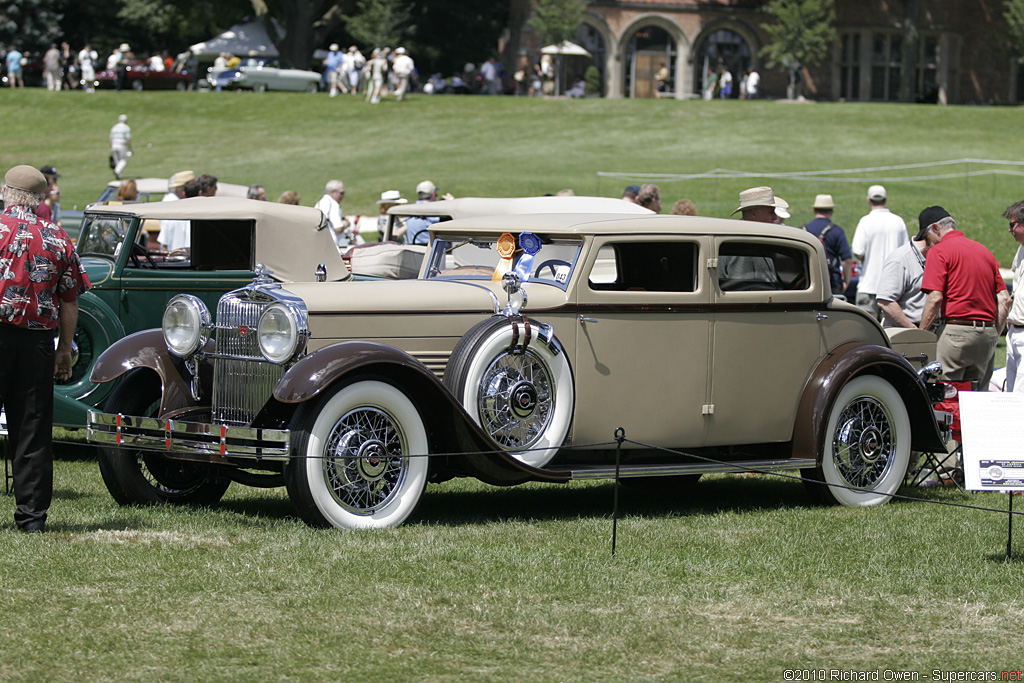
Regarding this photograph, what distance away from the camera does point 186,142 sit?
36219 millimetres

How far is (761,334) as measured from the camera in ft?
24.7

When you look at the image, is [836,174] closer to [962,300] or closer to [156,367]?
[962,300]

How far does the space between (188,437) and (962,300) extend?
5359 mm

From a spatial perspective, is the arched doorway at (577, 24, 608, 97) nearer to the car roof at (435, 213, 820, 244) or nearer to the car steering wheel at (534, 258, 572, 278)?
the car roof at (435, 213, 820, 244)

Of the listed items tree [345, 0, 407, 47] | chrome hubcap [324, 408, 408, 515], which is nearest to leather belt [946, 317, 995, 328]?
chrome hubcap [324, 408, 408, 515]

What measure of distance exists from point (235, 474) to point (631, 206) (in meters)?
6.29

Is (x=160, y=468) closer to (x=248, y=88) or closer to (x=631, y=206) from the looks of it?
(x=631, y=206)

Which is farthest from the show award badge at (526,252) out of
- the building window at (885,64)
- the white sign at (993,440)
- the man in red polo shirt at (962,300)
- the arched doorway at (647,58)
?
the building window at (885,64)

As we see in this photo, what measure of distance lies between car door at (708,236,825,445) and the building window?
47644 millimetres

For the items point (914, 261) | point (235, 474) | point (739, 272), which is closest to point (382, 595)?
point (235, 474)

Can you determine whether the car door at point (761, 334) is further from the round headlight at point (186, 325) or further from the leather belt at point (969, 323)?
the round headlight at point (186, 325)

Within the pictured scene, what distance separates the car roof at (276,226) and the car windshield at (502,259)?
2709 millimetres

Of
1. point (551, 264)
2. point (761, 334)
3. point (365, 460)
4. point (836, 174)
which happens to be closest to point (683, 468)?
point (761, 334)

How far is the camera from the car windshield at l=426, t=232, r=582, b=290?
7.09m
